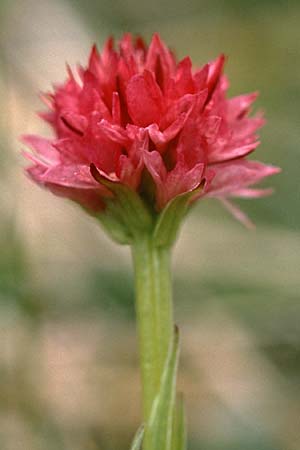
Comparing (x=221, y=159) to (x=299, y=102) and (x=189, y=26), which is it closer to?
(x=299, y=102)

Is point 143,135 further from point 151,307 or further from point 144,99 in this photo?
point 151,307

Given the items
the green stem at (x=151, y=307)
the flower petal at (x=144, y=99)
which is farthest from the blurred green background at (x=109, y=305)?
the flower petal at (x=144, y=99)

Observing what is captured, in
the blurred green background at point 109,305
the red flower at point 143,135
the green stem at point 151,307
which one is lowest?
the blurred green background at point 109,305

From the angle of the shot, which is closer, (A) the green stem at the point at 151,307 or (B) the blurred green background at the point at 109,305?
(A) the green stem at the point at 151,307

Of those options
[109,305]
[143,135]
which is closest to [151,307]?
[143,135]

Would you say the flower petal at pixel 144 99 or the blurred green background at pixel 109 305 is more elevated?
the flower petal at pixel 144 99

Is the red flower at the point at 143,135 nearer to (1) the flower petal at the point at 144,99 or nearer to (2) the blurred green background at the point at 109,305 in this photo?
(1) the flower petal at the point at 144,99

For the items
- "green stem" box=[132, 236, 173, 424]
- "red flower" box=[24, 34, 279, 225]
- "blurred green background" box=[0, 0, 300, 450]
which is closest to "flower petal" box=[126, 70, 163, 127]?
"red flower" box=[24, 34, 279, 225]
